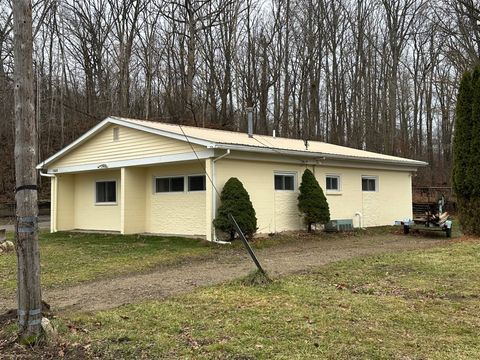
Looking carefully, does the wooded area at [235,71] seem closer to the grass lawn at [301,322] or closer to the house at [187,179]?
the house at [187,179]

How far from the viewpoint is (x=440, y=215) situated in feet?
53.6

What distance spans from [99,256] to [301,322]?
759 centimetres

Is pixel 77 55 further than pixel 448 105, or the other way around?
pixel 448 105

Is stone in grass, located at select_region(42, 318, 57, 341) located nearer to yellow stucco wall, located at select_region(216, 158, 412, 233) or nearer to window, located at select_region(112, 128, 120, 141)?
yellow stucco wall, located at select_region(216, 158, 412, 233)

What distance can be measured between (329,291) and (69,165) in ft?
45.2

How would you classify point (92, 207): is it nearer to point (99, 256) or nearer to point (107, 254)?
point (107, 254)

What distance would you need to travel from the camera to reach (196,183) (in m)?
15.0

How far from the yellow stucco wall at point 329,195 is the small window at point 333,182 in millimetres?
165

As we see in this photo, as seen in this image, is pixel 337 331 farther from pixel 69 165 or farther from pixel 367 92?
pixel 367 92

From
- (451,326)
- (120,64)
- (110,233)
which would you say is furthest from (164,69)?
(451,326)

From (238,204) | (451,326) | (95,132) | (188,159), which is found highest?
(95,132)

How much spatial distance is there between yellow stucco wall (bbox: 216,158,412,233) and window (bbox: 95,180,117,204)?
5.95 metres

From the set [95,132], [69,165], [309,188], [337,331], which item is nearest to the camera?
[337,331]

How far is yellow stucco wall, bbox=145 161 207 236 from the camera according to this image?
14828 mm
